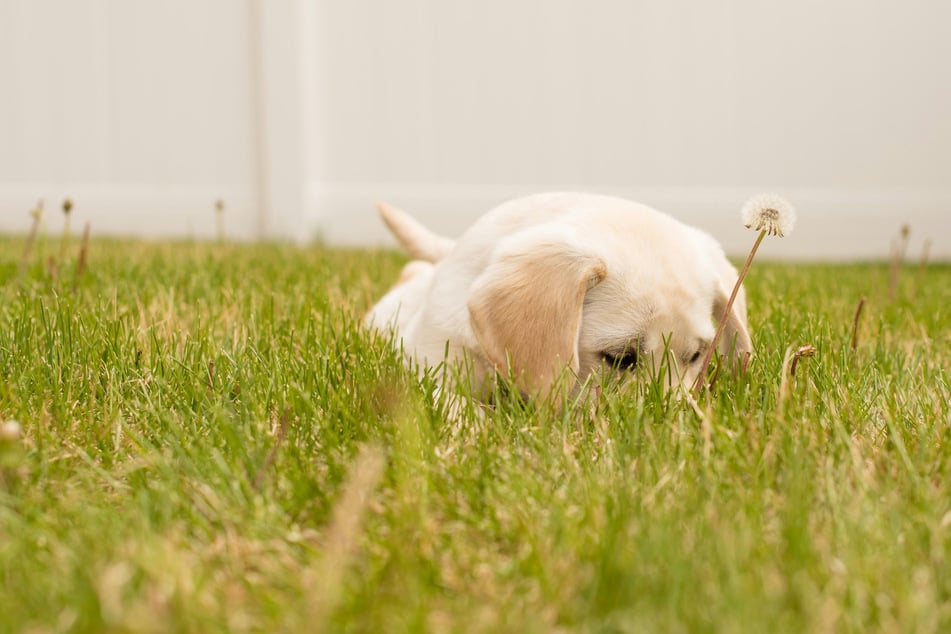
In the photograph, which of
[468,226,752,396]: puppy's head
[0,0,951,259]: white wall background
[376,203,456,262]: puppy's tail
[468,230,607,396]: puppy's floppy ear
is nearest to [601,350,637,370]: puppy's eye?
[468,226,752,396]: puppy's head

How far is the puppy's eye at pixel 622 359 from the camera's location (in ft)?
6.94

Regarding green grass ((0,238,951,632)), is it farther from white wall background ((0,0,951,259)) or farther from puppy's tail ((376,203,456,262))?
white wall background ((0,0,951,259))

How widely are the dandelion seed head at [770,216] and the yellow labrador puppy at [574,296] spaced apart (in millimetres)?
274

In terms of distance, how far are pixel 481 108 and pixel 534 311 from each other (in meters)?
5.20

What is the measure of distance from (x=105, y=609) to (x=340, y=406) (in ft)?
2.54

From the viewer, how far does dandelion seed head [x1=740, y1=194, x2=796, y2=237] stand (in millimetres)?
1921

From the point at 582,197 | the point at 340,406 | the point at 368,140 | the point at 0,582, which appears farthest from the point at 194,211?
the point at 0,582

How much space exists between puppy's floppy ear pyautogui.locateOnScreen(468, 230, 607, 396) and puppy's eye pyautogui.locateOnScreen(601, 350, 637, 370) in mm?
177

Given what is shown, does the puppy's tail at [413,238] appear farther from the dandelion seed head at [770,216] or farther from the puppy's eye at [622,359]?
the dandelion seed head at [770,216]

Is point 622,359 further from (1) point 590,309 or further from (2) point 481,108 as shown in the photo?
(2) point 481,108

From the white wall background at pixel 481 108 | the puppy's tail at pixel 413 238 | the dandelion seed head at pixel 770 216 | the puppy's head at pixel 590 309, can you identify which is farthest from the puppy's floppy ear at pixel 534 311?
the white wall background at pixel 481 108

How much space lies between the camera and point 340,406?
178 cm

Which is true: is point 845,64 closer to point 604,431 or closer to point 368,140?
point 368,140

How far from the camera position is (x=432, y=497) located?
4.75 ft
